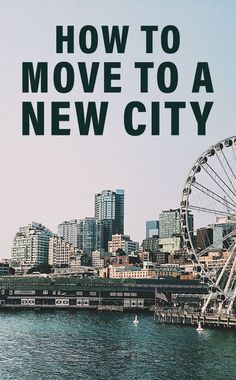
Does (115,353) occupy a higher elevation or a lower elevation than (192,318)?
lower

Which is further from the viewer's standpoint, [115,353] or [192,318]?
[192,318]

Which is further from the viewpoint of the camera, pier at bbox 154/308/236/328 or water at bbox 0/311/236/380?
pier at bbox 154/308/236/328

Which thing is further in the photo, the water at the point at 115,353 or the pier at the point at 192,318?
the pier at the point at 192,318

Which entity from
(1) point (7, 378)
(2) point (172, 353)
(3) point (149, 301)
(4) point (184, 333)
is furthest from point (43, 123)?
(3) point (149, 301)

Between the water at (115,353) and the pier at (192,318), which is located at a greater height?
the pier at (192,318)

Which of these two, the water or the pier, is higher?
the pier
